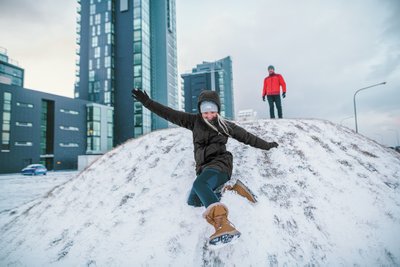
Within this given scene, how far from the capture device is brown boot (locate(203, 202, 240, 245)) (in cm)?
266

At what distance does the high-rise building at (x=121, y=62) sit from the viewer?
57000 millimetres

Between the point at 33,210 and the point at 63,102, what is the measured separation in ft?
165

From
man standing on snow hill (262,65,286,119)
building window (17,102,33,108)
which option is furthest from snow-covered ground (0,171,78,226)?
building window (17,102,33,108)

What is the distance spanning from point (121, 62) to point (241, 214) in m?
61.2

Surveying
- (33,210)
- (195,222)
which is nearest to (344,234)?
(195,222)

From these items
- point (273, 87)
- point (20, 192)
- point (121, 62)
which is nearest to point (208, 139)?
point (273, 87)

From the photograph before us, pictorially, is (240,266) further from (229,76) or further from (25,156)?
(229,76)

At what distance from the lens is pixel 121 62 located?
190 ft

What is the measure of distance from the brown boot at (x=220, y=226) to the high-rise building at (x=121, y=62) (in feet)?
179

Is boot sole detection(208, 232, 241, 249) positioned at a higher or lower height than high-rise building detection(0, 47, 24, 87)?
lower

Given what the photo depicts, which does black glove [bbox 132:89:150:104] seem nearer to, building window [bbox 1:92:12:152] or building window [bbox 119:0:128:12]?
building window [bbox 1:92:12:152]

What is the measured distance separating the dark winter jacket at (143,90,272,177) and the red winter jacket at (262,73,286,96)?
19.7ft

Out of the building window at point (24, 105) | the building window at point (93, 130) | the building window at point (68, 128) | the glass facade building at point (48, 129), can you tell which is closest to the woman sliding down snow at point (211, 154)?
the glass facade building at point (48, 129)

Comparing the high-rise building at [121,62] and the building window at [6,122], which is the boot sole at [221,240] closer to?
the building window at [6,122]
